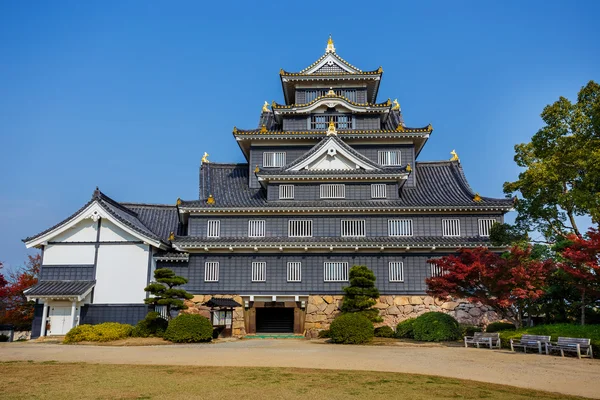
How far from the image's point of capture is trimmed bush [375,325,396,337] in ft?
93.7

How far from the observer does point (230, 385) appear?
13.2 metres

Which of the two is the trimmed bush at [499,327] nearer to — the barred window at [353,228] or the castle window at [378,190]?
the barred window at [353,228]

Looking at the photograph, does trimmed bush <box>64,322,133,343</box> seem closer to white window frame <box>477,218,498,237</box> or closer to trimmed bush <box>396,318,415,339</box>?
trimmed bush <box>396,318,415,339</box>

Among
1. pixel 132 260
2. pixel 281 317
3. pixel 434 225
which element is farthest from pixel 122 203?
pixel 434 225

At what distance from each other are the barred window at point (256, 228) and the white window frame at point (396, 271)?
864cm

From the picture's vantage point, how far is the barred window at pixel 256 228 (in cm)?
3388

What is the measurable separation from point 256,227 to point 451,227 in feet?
42.2

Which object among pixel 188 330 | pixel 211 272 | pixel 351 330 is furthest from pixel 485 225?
pixel 188 330

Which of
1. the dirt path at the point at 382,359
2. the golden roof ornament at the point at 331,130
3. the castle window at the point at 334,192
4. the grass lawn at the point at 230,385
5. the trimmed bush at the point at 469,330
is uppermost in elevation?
the golden roof ornament at the point at 331,130

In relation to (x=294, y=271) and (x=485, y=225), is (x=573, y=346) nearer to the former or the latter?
(x=485, y=225)

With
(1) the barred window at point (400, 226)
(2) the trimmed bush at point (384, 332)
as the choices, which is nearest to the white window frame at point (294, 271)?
(2) the trimmed bush at point (384, 332)

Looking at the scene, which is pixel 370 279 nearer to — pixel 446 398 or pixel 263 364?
pixel 263 364

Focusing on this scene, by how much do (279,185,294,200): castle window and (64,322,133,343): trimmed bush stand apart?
1315 centimetres

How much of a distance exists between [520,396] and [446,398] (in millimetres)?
1896
